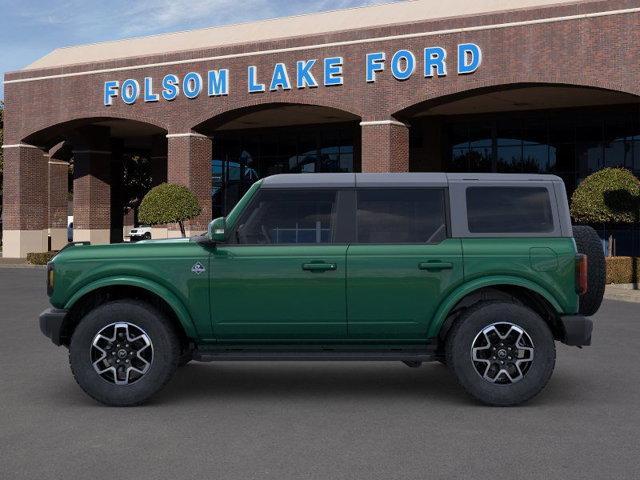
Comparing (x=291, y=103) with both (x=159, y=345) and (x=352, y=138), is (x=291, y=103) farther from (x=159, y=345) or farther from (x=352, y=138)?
(x=159, y=345)

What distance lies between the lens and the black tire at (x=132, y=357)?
7.23 meters

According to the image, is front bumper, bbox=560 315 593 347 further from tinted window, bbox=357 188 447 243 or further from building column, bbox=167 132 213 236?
building column, bbox=167 132 213 236

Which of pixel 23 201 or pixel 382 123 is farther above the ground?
pixel 382 123

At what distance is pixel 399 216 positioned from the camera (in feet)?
24.7

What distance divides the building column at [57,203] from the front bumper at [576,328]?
130 ft

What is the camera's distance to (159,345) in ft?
23.8

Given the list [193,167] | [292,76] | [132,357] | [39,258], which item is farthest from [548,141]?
[132,357]

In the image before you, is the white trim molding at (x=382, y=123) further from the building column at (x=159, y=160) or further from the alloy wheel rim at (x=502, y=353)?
the alloy wheel rim at (x=502, y=353)

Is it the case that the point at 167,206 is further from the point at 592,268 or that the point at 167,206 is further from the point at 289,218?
the point at 592,268

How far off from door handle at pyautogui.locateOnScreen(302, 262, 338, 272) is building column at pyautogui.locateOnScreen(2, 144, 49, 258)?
34619 millimetres

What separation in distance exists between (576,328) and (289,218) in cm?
276

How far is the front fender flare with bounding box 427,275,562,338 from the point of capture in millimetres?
7301

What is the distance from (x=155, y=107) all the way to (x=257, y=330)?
1166 inches

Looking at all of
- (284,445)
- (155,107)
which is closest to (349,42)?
(155,107)
